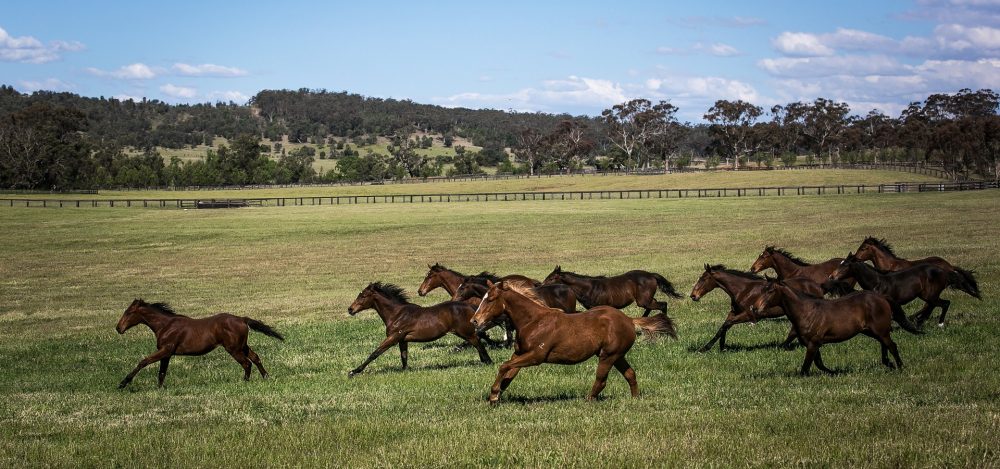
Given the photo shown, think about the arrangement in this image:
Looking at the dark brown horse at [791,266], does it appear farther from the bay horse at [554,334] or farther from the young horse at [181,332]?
the young horse at [181,332]

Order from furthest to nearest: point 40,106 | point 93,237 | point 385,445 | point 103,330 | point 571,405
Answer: point 40,106, point 93,237, point 103,330, point 571,405, point 385,445

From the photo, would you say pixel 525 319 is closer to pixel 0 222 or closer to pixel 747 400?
pixel 747 400

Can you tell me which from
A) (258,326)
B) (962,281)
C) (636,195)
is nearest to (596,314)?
(258,326)

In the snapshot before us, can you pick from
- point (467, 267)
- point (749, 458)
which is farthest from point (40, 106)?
point (749, 458)

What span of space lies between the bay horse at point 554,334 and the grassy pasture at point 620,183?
113 m

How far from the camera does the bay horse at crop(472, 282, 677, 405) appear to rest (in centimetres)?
1132

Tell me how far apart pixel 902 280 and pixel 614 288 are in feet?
18.1

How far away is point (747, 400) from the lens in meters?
11.5

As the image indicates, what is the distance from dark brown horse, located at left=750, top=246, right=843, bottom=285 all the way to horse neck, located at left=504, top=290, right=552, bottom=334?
8.80m

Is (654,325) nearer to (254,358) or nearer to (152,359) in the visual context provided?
(254,358)

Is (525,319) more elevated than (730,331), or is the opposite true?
(525,319)

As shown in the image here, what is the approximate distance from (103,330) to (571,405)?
17392 mm

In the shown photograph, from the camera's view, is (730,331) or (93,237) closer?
(730,331)

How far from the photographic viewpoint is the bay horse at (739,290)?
16078 mm
